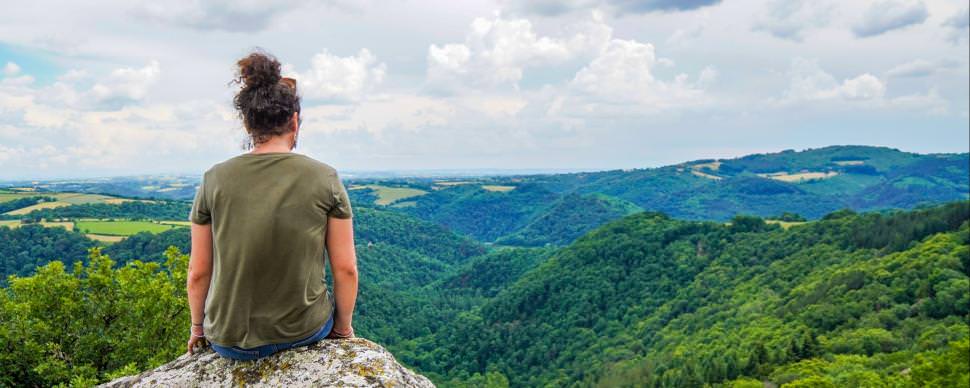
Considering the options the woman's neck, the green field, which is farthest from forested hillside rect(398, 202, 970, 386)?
the green field

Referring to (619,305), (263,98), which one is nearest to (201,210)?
(263,98)

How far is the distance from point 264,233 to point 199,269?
1.02 m

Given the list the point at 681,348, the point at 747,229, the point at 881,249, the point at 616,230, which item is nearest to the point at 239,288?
the point at 681,348

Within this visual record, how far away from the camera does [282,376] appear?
5.06 meters

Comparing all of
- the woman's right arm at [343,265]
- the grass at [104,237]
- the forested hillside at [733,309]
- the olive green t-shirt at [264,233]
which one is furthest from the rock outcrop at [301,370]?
the grass at [104,237]

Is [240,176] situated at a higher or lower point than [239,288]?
higher

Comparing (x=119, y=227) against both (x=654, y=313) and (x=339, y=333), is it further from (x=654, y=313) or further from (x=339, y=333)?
(x=339, y=333)

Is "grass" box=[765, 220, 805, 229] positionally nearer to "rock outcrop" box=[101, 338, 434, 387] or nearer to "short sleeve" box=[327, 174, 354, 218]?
"rock outcrop" box=[101, 338, 434, 387]

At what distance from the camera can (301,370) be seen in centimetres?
511

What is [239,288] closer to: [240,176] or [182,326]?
[240,176]

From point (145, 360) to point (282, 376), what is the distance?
13.6 meters

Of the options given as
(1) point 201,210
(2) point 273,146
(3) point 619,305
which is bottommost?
(3) point 619,305

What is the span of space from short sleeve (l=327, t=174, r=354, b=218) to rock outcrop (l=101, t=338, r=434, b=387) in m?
1.50

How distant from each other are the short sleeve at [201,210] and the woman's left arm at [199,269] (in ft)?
0.19
